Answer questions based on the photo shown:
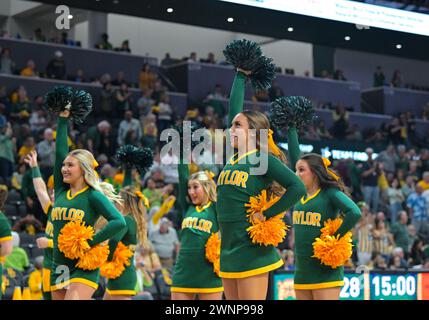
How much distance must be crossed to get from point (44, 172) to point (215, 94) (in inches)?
252

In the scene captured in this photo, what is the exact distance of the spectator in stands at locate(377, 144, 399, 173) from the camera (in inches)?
674

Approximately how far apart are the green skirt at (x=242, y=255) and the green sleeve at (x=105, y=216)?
0.86 metres

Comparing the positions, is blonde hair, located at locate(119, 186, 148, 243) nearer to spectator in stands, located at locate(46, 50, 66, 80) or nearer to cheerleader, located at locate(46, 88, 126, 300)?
cheerleader, located at locate(46, 88, 126, 300)

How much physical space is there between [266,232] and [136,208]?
2321 millimetres

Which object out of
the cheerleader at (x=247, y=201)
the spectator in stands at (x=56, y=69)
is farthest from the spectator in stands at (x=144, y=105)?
the cheerleader at (x=247, y=201)

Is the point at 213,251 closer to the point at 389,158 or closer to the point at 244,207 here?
the point at 244,207

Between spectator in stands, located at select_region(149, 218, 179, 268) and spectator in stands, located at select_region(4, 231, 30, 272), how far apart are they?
219cm

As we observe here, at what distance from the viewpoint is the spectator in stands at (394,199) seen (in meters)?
16.0

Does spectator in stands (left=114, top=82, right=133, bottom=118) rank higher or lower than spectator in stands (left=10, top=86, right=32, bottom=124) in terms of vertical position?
higher

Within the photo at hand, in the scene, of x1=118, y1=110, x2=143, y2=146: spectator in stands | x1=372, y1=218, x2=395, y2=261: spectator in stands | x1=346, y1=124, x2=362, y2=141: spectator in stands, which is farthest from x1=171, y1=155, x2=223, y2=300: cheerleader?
x1=346, y1=124, x2=362, y2=141: spectator in stands

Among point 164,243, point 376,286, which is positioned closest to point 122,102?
point 164,243

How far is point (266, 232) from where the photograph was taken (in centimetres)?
481

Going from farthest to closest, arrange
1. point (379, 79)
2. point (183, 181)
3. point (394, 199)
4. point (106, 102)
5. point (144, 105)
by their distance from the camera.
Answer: point (379, 79) → point (394, 199) → point (144, 105) → point (106, 102) → point (183, 181)

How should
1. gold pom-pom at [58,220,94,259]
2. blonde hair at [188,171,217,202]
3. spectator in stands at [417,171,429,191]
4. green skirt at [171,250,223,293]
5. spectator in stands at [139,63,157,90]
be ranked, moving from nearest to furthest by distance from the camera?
gold pom-pom at [58,220,94,259] → green skirt at [171,250,223,293] → blonde hair at [188,171,217,202] → spectator in stands at [417,171,429,191] → spectator in stands at [139,63,157,90]
